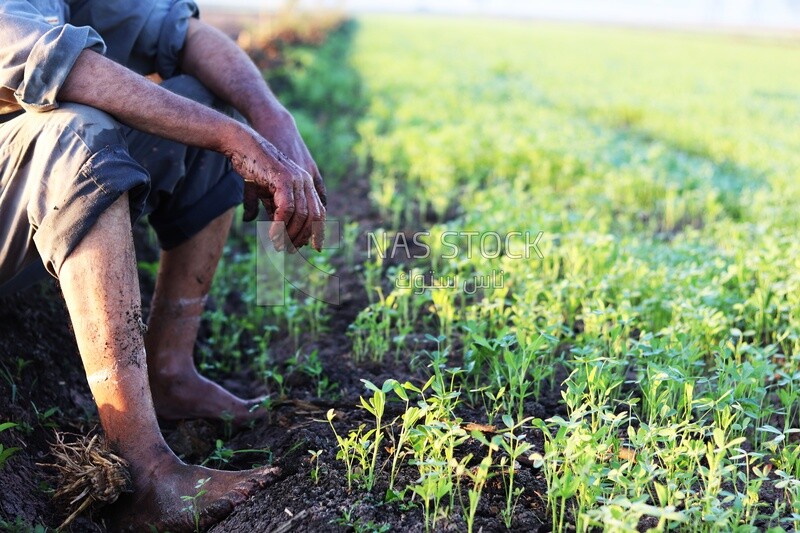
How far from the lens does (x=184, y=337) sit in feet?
8.09

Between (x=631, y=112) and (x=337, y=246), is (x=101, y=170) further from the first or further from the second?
(x=631, y=112)

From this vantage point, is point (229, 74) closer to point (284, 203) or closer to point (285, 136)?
point (285, 136)

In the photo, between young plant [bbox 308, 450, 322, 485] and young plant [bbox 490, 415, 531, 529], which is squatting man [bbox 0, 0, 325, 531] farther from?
young plant [bbox 490, 415, 531, 529]

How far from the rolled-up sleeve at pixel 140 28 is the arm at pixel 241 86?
1.9 inches

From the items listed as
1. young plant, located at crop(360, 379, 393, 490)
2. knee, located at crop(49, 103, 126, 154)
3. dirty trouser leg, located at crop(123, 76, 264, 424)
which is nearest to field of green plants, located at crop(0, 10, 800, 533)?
young plant, located at crop(360, 379, 393, 490)

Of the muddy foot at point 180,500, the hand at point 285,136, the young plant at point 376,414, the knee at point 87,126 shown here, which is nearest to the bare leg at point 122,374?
the muddy foot at point 180,500

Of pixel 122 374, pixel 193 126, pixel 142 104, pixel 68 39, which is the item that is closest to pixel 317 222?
pixel 193 126

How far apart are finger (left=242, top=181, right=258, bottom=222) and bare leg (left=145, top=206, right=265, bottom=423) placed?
298 millimetres

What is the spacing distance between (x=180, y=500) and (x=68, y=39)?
1.09m

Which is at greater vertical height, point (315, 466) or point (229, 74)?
point (229, 74)

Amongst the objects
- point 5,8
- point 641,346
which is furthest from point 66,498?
point 641,346

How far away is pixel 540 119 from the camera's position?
7.69m

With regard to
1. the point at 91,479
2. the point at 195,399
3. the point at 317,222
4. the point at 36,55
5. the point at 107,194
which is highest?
the point at 36,55

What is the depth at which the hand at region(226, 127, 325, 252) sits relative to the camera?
2006 millimetres
